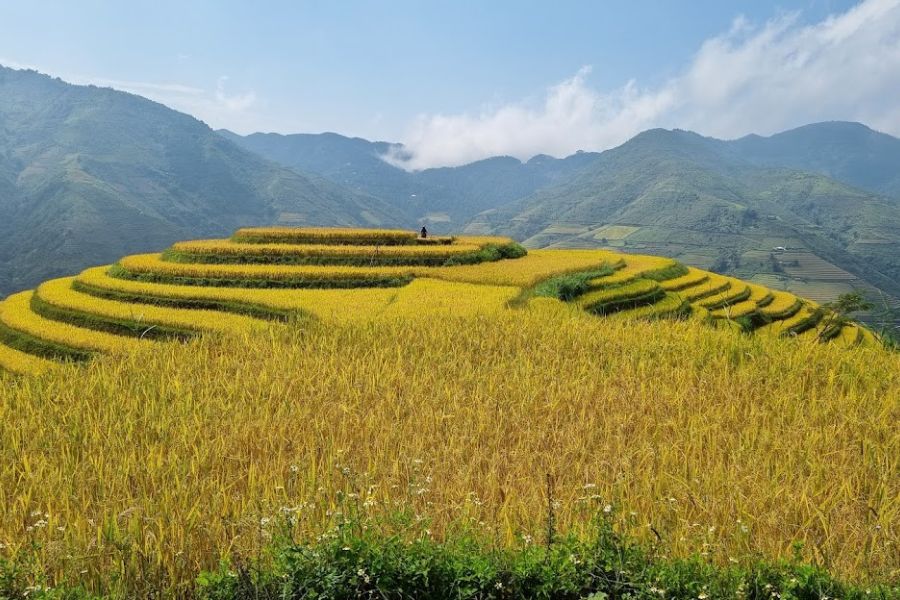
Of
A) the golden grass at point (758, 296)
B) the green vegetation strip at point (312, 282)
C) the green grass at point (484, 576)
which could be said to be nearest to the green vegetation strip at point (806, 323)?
the golden grass at point (758, 296)

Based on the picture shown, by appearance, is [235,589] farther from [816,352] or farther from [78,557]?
[816,352]

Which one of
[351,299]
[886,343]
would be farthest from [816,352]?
[351,299]

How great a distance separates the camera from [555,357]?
316 inches

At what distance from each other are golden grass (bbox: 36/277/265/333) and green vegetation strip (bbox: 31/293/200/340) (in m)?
0.08

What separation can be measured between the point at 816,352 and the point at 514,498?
21.6 ft

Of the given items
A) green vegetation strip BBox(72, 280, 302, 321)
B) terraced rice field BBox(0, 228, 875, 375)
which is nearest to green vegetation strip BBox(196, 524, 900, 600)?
terraced rice field BBox(0, 228, 875, 375)

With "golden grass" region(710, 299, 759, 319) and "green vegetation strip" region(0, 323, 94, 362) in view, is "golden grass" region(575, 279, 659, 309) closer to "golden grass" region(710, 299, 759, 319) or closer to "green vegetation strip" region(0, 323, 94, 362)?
"golden grass" region(710, 299, 759, 319)

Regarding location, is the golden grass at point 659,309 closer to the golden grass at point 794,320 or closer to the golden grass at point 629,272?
the golden grass at point 629,272

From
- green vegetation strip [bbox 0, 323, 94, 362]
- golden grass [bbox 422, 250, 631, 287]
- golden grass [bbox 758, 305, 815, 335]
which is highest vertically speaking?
golden grass [bbox 422, 250, 631, 287]

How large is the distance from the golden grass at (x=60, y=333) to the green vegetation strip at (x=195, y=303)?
Result: 2.09 meters

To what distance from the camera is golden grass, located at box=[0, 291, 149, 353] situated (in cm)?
1593

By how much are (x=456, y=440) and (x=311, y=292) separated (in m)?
14.8

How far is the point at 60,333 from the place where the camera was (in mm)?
17297

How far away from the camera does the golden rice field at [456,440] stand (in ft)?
11.7
